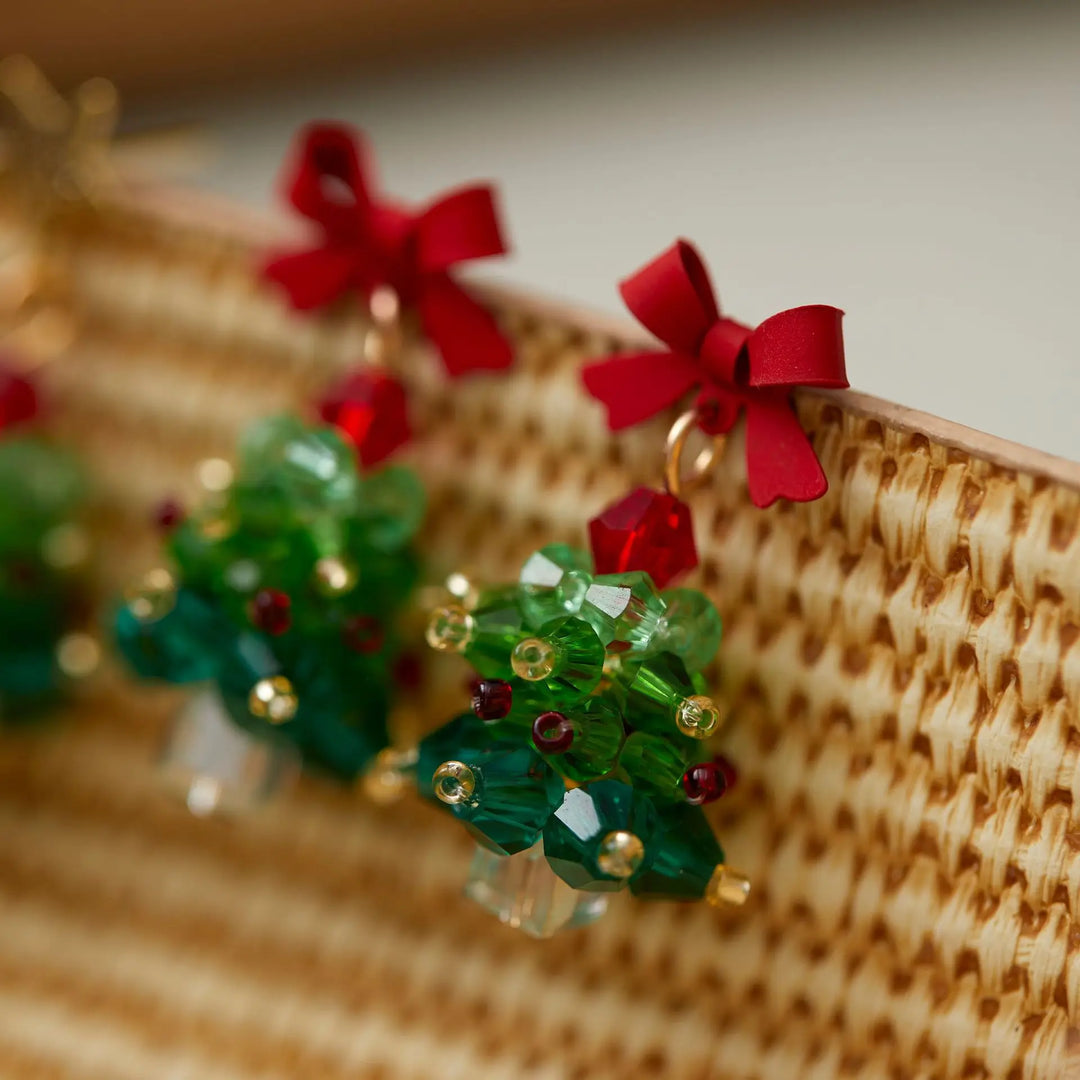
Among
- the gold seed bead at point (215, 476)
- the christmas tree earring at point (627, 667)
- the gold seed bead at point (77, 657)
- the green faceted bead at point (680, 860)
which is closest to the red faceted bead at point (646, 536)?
the christmas tree earring at point (627, 667)

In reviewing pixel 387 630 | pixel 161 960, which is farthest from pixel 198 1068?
pixel 387 630

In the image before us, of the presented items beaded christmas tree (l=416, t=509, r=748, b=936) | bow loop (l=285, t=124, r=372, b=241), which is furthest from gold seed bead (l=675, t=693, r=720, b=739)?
bow loop (l=285, t=124, r=372, b=241)

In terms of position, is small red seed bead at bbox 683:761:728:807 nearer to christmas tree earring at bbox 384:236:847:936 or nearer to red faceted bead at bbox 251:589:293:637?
christmas tree earring at bbox 384:236:847:936

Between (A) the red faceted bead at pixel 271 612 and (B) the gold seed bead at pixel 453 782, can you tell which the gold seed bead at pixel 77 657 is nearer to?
(A) the red faceted bead at pixel 271 612

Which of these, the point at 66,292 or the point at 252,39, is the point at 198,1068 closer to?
the point at 66,292

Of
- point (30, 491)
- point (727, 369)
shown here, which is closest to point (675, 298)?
point (727, 369)
